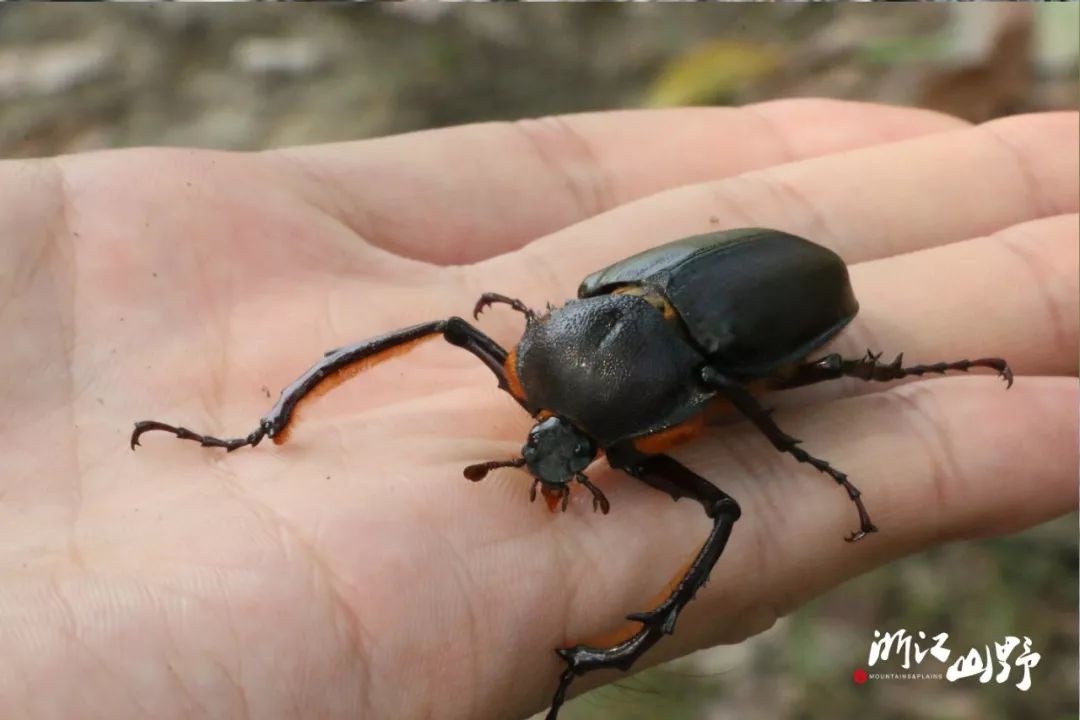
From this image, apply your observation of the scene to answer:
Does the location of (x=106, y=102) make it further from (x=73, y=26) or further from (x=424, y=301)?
(x=424, y=301)

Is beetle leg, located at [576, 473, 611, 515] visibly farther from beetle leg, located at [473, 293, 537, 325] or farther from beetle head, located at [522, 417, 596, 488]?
beetle leg, located at [473, 293, 537, 325]

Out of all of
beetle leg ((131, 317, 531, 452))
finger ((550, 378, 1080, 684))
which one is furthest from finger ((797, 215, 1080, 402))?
beetle leg ((131, 317, 531, 452))

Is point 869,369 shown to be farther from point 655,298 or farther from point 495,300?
point 495,300

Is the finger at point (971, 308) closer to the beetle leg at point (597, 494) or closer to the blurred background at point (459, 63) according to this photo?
the beetle leg at point (597, 494)

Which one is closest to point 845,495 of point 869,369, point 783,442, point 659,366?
point 783,442

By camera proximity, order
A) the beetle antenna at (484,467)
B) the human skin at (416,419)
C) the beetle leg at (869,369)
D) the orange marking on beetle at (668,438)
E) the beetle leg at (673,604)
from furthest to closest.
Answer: the beetle leg at (869,369), the orange marking on beetle at (668,438), the beetle antenna at (484,467), the beetle leg at (673,604), the human skin at (416,419)

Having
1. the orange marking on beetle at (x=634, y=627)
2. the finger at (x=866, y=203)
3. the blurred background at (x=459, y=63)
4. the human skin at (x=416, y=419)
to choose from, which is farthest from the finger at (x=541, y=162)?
the orange marking on beetle at (x=634, y=627)

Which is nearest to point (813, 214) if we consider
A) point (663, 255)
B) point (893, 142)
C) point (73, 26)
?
point (893, 142)
